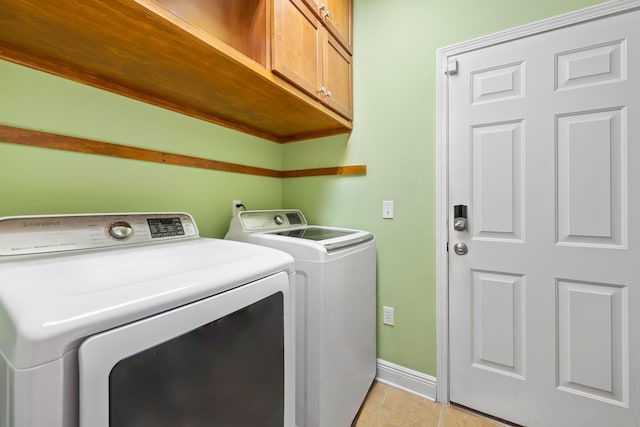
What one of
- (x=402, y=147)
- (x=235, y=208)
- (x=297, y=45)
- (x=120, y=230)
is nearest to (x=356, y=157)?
(x=402, y=147)

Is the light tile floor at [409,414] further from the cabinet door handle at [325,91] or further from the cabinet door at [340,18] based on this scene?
the cabinet door at [340,18]

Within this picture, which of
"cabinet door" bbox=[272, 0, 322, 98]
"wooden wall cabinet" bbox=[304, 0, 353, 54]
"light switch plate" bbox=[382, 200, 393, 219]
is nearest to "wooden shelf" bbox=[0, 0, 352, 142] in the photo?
"cabinet door" bbox=[272, 0, 322, 98]

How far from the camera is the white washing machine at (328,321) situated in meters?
1.16

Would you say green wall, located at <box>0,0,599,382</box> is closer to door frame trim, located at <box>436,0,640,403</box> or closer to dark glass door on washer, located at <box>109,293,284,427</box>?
door frame trim, located at <box>436,0,640,403</box>

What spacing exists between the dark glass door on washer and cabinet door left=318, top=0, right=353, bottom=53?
155 cm

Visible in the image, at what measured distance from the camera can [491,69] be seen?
1.44 metres

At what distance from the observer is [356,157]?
1.84 metres

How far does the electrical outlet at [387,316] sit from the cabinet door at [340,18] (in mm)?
1722

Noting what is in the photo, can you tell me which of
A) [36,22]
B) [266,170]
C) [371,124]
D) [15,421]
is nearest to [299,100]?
[371,124]

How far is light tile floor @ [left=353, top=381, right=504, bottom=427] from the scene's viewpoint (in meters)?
1.43

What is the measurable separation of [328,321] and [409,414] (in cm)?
84

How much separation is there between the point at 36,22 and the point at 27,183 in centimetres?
54

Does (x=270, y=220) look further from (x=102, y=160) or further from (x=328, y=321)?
(x=102, y=160)

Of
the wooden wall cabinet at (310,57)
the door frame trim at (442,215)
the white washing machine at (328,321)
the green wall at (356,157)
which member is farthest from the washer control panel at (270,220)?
the door frame trim at (442,215)
